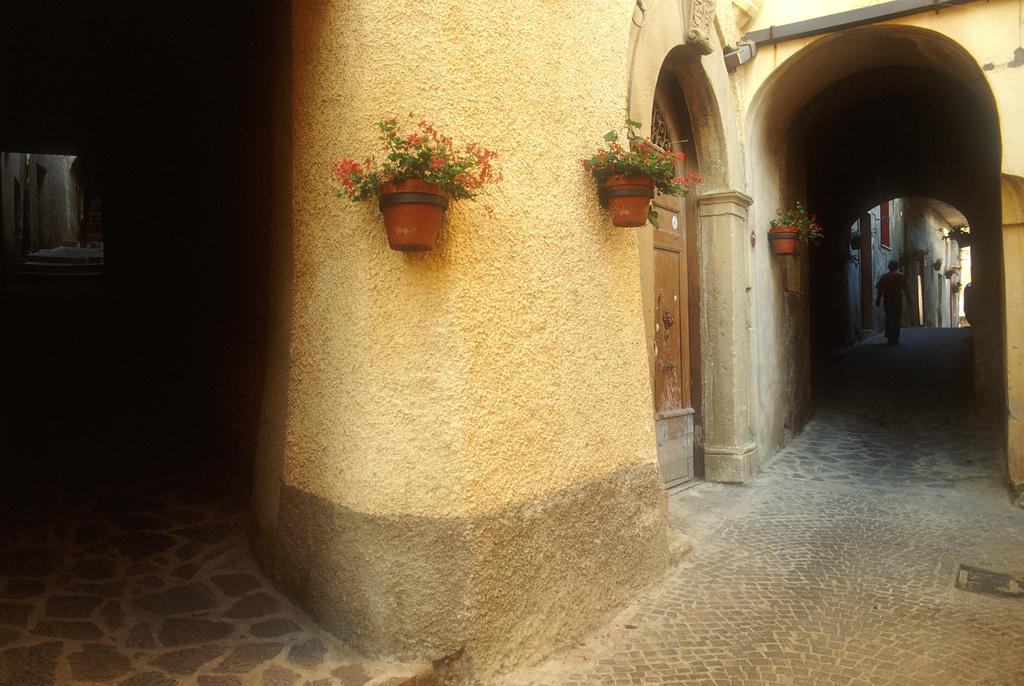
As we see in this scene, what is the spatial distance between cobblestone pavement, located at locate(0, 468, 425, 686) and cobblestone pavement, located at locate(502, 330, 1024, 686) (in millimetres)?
1051

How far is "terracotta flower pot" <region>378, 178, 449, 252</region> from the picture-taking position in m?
2.89

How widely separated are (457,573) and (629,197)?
2.05m

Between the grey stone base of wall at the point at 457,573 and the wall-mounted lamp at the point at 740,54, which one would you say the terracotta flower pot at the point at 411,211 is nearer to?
the grey stone base of wall at the point at 457,573

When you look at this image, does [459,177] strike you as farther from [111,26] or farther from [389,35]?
[111,26]

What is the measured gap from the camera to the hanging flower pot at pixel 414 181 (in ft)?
9.49

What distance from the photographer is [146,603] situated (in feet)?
10.9

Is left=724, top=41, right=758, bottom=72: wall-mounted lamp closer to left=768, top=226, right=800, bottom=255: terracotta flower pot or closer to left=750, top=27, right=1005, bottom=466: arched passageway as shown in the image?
left=750, top=27, right=1005, bottom=466: arched passageway

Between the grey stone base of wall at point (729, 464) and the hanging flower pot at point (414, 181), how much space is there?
426 cm

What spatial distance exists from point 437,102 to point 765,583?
3204 millimetres

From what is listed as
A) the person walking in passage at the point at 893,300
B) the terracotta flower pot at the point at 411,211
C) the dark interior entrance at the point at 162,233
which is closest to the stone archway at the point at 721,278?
the dark interior entrance at the point at 162,233

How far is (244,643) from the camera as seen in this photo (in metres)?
3.10

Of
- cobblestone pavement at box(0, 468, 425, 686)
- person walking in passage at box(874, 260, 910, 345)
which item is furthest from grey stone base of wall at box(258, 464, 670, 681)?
person walking in passage at box(874, 260, 910, 345)

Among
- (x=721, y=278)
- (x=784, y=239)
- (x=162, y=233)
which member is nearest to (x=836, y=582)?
(x=721, y=278)

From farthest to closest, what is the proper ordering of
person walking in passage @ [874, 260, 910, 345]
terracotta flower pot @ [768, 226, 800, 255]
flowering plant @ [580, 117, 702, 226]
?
person walking in passage @ [874, 260, 910, 345]
terracotta flower pot @ [768, 226, 800, 255]
flowering plant @ [580, 117, 702, 226]
